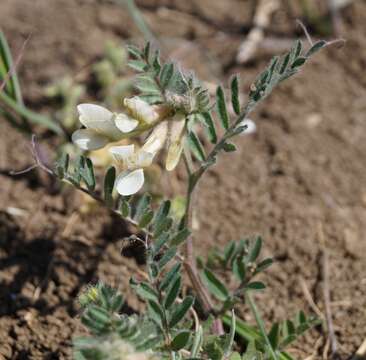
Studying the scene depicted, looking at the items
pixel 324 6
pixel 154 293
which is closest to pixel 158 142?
pixel 154 293

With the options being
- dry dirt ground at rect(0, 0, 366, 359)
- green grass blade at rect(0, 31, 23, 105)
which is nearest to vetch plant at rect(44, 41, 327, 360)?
dry dirt ground at rect(0, 0, 366, 359)

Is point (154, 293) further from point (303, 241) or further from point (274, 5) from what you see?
point (274, 5)

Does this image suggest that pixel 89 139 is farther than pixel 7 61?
No

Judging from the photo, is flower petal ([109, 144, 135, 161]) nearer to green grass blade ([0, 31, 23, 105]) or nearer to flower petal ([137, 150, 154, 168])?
flower petal ([137, 150, 154, 168])

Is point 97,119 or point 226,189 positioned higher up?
point 97,119

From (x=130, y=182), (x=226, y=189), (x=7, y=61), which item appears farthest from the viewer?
(x=226, y=189)

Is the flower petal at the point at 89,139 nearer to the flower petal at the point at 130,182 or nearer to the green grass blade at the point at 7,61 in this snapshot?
the flower petal at the point at 130,182

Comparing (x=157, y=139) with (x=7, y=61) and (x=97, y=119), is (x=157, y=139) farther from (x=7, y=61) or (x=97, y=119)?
(x=7, y=61)

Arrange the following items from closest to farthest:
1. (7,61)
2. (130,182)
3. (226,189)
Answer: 1. (130,182)
2. (7,61)
3. (226,189)

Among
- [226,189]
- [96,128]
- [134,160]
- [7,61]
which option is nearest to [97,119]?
[96,128]
